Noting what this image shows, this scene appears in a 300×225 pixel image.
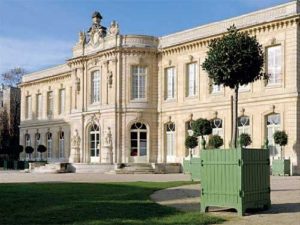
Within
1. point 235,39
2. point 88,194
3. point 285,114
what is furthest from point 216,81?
point 285,114

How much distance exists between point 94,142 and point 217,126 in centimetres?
959

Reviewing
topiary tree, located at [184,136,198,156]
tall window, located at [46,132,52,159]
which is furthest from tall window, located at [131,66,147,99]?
tall window, located at [46,132,52,159]

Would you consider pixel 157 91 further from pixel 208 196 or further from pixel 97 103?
pixel 208 196

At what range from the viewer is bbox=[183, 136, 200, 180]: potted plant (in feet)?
67.9

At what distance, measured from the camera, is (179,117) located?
113 ft

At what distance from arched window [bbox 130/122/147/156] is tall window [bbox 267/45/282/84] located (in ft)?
31.7

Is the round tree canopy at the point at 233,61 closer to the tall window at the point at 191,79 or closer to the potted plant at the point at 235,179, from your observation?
the potted plant at the point at 235,179

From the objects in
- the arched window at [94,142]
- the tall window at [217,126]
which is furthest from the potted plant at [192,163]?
the arched window at [94,142]

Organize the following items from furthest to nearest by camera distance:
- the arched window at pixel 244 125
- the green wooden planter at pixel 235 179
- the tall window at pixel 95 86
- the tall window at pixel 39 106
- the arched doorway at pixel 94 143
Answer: the tall window at pixel 39 106
the tall window at pixel 95 86
the arched doorway at pixel 94 143
the arched window at pixel 244 125
the green wooden planter at pixel 235 179

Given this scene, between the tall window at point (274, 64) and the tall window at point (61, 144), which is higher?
the tall window at point (274, 64)

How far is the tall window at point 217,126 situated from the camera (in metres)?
31.7

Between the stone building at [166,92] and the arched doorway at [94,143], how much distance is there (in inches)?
2.6

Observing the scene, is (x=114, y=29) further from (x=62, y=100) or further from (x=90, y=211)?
(x=90, y=211)

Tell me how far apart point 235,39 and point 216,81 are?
1.37 metres
